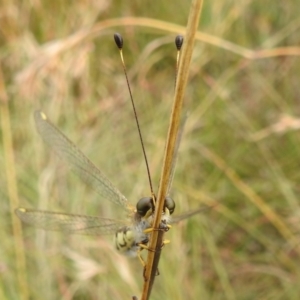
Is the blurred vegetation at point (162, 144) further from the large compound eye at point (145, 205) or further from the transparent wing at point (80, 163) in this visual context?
the large compound eye at point (145, 205)

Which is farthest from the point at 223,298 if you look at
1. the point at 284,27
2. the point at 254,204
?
the point at 284,27

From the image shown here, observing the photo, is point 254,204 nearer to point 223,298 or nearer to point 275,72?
point 223,298

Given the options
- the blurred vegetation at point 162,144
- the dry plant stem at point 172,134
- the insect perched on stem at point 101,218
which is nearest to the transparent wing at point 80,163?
the insect perched on stem at point 101,218

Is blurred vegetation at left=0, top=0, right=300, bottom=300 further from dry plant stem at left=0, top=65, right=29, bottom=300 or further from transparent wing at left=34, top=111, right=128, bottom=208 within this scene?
transparent wing at left=34, top=111, right=128, bottom=208

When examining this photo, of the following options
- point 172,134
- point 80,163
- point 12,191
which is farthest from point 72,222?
point 12,191

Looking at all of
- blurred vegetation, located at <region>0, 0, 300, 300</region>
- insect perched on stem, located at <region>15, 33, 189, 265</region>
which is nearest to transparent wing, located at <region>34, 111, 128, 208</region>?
insect perched on stem, located at <region>15, 33, 189, 265</region>
